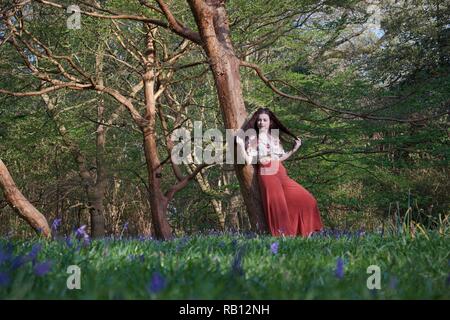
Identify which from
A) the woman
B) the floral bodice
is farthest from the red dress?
the floral bodice

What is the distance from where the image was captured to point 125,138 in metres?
18.3

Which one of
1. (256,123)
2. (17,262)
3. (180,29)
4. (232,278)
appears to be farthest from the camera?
(180,29)

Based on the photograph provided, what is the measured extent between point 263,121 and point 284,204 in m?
1.30

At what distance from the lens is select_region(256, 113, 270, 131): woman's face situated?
824cm

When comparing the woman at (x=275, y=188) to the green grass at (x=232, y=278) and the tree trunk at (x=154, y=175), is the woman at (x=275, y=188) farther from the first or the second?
the green grass at (x=232, y=278)

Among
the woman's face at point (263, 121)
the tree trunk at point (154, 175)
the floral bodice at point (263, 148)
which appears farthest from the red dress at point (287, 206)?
the tree trunk at point (154, 175)

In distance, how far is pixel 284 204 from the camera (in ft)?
26.1

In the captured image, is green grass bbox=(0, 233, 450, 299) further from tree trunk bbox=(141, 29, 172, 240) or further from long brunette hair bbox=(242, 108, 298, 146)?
tree trunk bbox=(141, 29, 172, 240)

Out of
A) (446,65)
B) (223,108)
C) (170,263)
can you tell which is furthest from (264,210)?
(446,65)

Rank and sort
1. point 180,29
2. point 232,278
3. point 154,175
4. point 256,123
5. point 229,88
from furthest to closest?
point 154,175
point 180,29
point 229,88
point 256,123
point 232,278

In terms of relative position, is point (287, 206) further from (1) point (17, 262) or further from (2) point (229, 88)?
(1) point (17, 262)

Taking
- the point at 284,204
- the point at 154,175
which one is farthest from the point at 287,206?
the point at 154,175

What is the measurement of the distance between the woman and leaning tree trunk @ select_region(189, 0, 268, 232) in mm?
202
